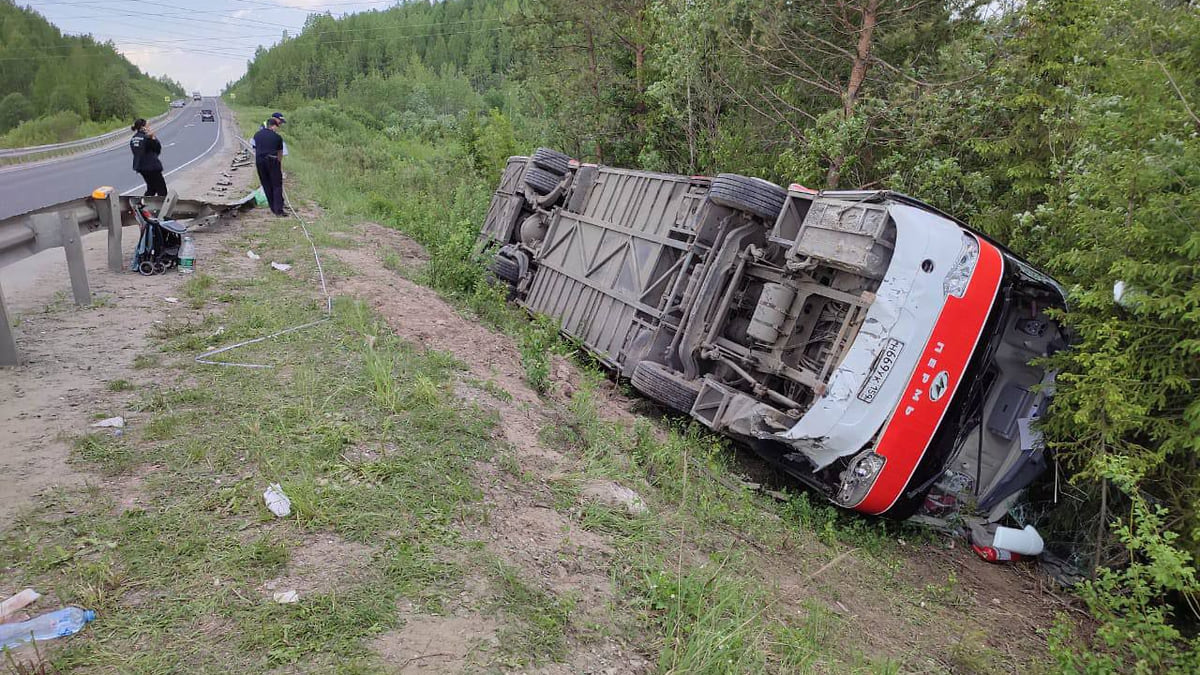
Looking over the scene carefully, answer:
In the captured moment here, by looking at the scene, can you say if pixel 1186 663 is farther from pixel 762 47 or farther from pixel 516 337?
pixel 762 47

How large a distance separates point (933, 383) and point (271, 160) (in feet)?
30.9

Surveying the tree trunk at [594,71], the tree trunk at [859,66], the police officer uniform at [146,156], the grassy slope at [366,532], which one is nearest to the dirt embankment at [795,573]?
the grassy slope at [366,532]

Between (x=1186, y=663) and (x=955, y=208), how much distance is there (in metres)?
6.29

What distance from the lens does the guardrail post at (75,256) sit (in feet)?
16.8

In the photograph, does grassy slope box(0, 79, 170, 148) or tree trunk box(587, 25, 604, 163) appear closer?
tree trunk box(587, 25, 604, 163)

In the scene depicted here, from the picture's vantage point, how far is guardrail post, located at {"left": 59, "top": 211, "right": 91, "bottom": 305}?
5113 mm

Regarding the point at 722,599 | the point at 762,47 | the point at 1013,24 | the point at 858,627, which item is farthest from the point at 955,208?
the point at 722,599

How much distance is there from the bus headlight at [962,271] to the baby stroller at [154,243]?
7.30m

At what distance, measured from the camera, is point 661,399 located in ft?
20.0

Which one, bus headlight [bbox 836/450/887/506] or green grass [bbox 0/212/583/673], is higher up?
bus headlight [bbox 836/450/887/506]

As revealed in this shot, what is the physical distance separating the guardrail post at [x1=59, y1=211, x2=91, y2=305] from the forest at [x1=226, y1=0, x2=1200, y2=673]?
3.74m

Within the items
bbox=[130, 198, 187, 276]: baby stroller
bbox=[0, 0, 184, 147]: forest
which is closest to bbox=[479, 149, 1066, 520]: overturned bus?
bbox=[130, 198, 187, 276]: baby stroller

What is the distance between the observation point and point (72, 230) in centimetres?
516

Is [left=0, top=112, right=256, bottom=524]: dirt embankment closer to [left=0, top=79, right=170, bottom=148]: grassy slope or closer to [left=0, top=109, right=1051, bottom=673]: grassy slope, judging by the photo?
[left=0, top=109, right=1051, bottom=673]: grassy slope
